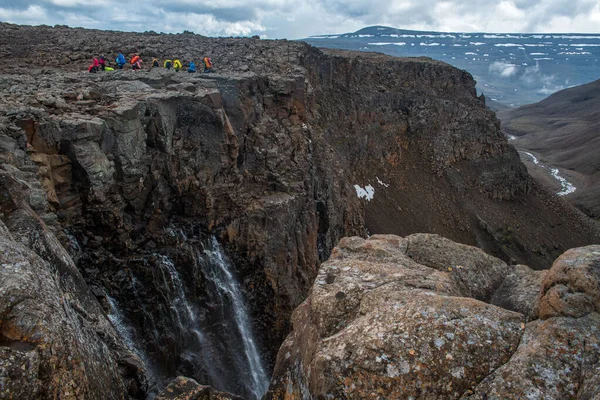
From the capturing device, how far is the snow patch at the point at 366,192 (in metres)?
54.9

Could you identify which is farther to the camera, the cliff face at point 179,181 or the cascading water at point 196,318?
the cascading water at point 196,318

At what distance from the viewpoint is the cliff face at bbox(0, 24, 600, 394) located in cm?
2022

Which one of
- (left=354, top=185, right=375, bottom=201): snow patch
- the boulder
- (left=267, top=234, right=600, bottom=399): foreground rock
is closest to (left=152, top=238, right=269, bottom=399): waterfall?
the boulder

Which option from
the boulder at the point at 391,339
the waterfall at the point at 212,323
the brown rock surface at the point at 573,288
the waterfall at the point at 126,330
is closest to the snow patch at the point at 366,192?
the waterfall at the point at 212,323

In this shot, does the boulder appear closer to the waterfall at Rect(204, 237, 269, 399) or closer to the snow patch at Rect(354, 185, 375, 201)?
the waterfall at Rect(204, 237, 269, 399)

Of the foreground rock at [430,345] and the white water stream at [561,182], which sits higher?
the foreground rock at [430,345]

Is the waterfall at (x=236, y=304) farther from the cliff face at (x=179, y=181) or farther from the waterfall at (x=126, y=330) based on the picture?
the waterfall at (x=126, y=330)

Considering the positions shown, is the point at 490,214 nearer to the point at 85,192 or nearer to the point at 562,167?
the point at 85,192

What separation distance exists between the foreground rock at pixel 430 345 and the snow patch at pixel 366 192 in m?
43.4

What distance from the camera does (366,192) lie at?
2203 inches

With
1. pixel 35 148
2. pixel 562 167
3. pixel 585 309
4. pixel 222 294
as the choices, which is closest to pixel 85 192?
pixel 35 148

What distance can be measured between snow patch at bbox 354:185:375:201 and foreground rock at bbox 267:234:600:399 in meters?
43.4

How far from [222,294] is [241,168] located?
920cm

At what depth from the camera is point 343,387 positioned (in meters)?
8.47
